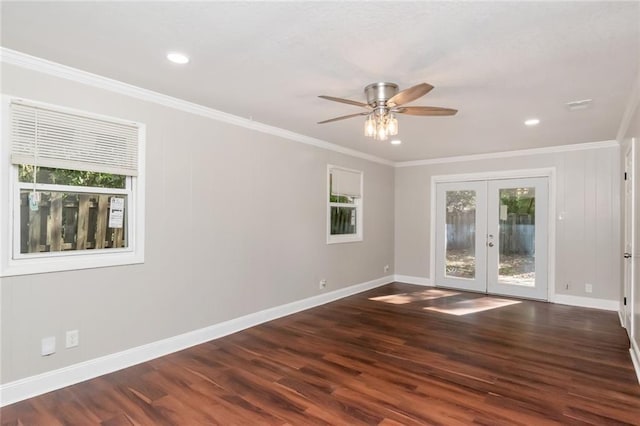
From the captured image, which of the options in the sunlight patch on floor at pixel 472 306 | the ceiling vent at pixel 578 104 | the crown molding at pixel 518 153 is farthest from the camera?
the crown molding at pixel 518 153

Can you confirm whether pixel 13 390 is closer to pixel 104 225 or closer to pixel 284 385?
pixel 104 225

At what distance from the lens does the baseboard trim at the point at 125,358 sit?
2541 mm

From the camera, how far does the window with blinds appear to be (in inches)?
221

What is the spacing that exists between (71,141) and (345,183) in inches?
153

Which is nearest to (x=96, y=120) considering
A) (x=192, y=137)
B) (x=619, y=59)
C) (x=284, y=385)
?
(x=192, y=137)

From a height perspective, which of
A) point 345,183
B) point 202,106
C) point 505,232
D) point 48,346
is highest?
point 202,106

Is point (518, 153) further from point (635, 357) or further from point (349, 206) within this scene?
point (635, 357)

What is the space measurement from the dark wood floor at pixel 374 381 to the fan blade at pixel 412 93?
2235 millimetres

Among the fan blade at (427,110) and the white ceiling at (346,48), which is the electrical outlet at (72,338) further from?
the fan blade at (427,110)

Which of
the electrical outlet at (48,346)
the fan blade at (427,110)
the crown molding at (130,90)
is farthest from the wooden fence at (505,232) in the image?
the electrical outlet at (48,346)

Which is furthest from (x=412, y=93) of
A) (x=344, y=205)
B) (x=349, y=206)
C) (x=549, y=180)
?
(x=549, y=180)

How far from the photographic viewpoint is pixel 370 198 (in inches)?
255

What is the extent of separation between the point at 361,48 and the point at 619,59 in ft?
6.06

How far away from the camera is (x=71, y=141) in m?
2.80
